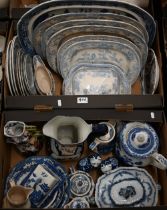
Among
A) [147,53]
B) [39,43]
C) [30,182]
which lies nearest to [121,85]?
[147,53]

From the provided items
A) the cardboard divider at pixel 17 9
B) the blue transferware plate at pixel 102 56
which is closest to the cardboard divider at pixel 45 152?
the blue transferware plate at pixel 102 56

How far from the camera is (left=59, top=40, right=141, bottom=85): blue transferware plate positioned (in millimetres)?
1234

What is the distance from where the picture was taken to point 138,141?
1.14 m

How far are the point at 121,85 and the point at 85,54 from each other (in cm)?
15

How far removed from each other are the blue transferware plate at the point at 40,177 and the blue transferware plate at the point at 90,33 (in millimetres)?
348

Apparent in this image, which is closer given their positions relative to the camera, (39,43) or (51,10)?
(51,10)

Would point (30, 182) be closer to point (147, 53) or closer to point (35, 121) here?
point (35, 121)

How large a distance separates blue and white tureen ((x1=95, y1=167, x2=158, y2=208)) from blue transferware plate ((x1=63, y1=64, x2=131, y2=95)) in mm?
255

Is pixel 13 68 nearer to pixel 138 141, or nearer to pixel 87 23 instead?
pixel 87 23

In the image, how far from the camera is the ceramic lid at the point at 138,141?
1130 millimetres

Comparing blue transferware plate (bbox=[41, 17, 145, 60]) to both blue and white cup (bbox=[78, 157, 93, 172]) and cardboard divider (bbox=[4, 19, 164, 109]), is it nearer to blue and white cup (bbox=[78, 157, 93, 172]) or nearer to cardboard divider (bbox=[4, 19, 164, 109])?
cardboard divider (bbox=[4, 19, 164, 109])

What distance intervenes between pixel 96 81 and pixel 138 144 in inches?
9.7

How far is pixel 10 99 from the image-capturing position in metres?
1.15

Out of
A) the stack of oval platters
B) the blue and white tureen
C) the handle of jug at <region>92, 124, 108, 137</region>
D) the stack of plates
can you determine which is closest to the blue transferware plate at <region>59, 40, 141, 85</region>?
the stack of oval platters
